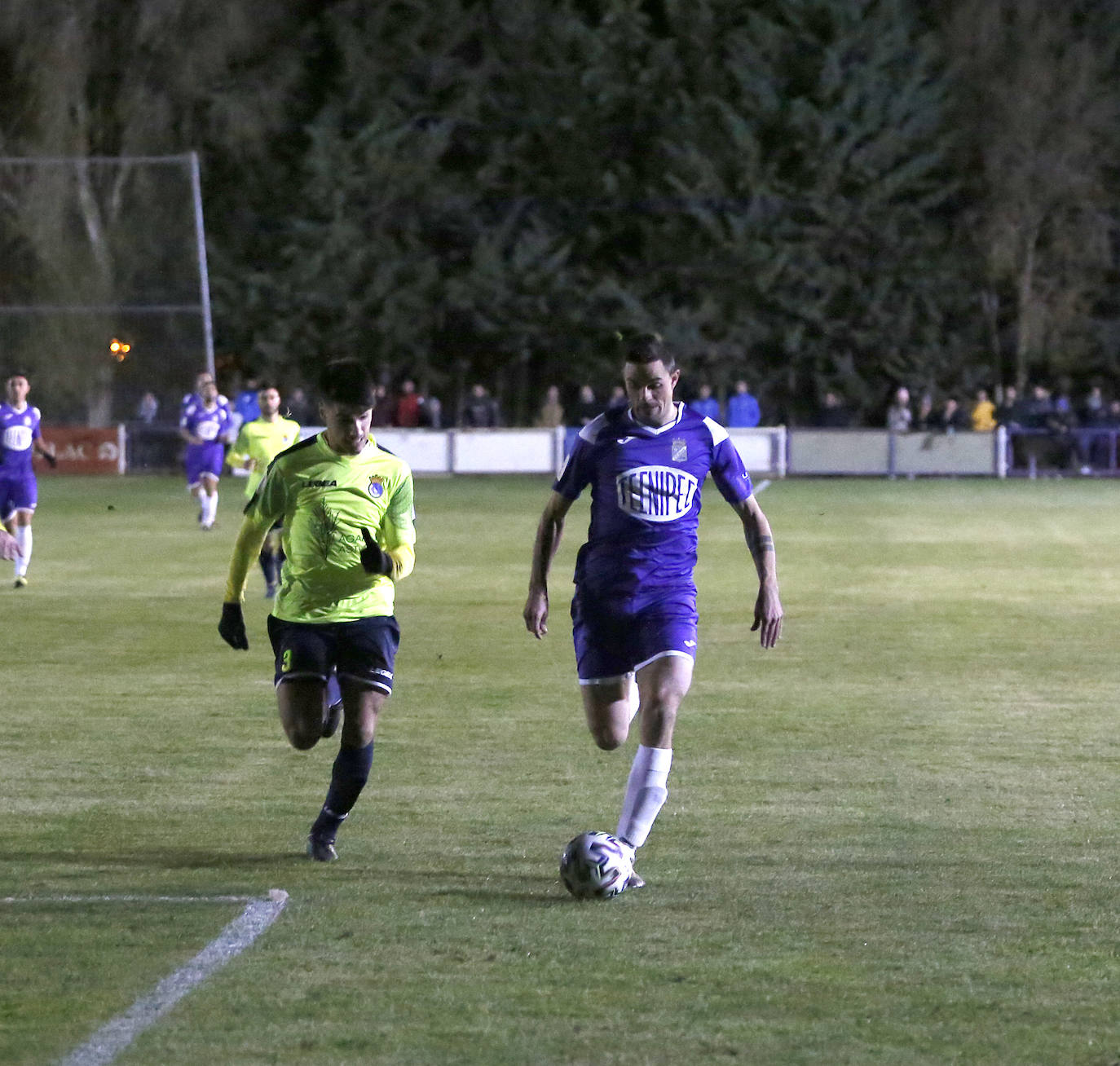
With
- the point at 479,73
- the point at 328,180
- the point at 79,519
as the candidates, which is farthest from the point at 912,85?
the point at 79,519

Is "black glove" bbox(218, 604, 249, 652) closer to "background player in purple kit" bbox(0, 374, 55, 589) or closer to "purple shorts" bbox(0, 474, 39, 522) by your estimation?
"background player in purple kit" bbox(0, 374, 55, 589)

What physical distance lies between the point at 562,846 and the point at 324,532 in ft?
4.89

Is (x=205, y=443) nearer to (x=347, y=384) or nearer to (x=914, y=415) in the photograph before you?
(x=347, y=384)

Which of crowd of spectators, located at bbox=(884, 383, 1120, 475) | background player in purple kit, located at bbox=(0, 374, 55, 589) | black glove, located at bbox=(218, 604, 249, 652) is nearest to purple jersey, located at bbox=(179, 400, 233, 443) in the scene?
background player in purple kit, located at bbox=(0, 374, 55, 589)

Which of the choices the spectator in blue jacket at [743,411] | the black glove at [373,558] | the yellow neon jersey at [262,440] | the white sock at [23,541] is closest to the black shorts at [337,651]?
the black glove at [373,558]

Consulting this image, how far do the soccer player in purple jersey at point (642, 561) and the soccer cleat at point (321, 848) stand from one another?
41.5 inches

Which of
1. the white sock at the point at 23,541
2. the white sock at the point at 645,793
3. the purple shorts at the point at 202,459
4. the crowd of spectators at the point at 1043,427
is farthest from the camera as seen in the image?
the crowd of spectators at the point at 1043,427

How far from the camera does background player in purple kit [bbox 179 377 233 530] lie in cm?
2572

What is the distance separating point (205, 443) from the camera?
84.8ft

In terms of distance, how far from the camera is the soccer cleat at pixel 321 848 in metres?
7.18

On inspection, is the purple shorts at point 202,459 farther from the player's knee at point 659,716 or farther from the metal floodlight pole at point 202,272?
the player's knee at point 659,716

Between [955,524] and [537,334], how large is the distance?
86.9 feet

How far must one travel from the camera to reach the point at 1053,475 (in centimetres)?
4206

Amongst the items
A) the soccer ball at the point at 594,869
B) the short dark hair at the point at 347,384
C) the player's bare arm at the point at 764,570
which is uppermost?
the short dark hair at the point at 347,384
